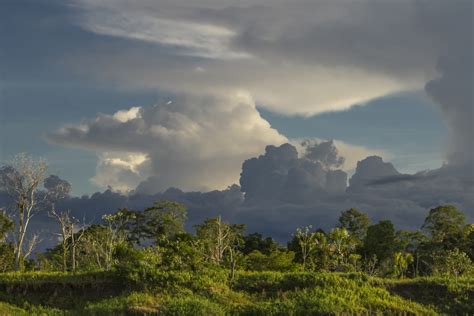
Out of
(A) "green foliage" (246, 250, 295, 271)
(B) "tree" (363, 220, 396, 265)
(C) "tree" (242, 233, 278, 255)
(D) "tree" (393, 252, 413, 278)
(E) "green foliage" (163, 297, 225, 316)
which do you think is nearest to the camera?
(E) "green foliage" (163, 297, 225, 316)

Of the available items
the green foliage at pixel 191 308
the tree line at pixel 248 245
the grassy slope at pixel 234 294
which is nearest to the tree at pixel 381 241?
the tree line at pixel 248 245

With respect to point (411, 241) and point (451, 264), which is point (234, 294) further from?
point (411, 241)

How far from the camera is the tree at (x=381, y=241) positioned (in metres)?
76.2

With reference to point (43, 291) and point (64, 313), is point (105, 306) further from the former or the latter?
point (43, 291)

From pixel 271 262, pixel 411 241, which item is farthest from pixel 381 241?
pixel 271 262

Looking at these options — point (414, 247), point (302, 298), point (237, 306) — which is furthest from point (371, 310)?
point (414, 247)

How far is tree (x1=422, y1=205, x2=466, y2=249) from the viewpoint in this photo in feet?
255

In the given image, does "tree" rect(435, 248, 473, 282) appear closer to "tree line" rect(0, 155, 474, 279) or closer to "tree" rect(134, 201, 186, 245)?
→ "tree line" rect(0, 155, 474, 279)

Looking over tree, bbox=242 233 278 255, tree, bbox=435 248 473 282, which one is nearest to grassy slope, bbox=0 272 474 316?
tree, bbox=435 248 473 282

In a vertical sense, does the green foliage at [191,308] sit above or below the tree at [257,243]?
below

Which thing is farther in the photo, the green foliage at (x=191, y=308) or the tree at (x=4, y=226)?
the tree at (x=4, y=226)

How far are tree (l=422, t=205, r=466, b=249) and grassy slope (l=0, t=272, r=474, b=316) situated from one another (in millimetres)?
47426

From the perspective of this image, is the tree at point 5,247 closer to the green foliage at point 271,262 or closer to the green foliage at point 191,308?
the green foliage at point 271,262

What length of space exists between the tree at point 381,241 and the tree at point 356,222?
8.35 meters
